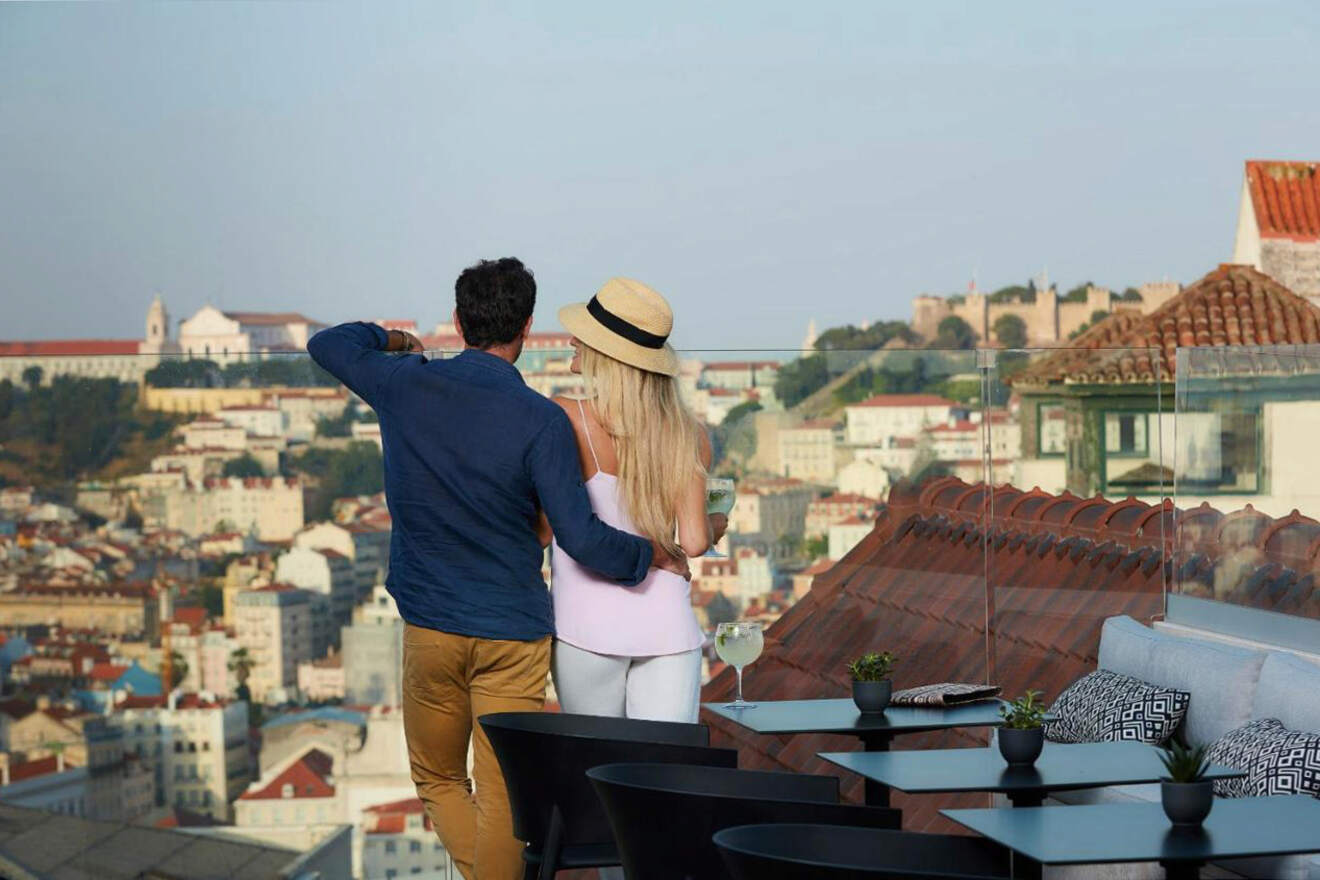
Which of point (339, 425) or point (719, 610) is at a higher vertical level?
point (339, 425)

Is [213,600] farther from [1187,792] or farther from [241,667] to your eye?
[1187,792]

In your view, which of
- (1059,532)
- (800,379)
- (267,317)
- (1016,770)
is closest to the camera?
(1016,770)

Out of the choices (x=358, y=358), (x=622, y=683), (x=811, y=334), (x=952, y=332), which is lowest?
(x=622, y=683)

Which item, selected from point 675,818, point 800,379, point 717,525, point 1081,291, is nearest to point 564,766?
point 675,818

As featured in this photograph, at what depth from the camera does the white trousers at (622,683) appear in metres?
3.63

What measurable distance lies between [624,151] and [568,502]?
50656mm

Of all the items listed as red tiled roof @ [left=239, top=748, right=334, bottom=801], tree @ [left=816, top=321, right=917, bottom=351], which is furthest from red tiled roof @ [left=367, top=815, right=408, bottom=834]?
tree @ [left=816, top=321, right=917, bottom=351]

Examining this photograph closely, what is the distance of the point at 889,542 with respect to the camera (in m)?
5.57

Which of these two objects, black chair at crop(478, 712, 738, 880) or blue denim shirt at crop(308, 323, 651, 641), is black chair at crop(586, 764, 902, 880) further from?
blue denim shirt at crop(308, 323, 651, 641)

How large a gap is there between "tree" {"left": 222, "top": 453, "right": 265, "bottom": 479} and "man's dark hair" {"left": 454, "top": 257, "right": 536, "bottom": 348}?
2106 millimetres

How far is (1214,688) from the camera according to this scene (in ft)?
14.5

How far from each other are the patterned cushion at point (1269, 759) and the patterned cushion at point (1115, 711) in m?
0.36

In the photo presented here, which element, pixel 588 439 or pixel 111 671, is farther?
pixel 111 671

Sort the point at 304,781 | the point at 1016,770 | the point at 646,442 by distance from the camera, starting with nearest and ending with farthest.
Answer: the point at 646,442 < the point at 1016,770 < the point at 304,781
